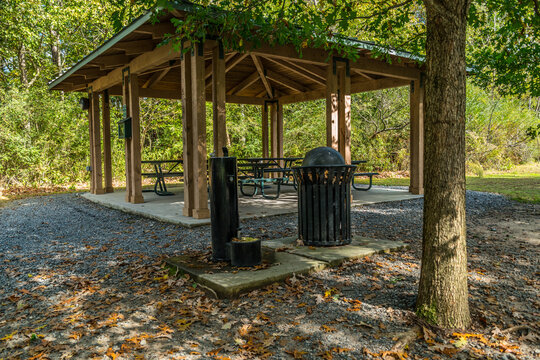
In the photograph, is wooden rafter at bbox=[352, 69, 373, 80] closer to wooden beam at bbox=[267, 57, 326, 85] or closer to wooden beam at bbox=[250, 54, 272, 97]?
wooden beam at bbox=[267, 57, 326, 85]

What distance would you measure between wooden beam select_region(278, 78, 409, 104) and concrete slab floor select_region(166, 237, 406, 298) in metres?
6.58

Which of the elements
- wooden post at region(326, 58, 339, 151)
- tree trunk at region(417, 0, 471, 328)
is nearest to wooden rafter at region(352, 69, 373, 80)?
wooden post at region(326, 58, 339, 151)

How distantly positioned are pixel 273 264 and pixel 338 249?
0.92 meters

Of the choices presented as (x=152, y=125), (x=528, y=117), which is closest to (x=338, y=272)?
(x=152, y=125)

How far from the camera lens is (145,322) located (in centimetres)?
279

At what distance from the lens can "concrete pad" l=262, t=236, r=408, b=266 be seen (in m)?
4.06

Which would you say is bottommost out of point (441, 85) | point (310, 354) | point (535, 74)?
point (310, 354)

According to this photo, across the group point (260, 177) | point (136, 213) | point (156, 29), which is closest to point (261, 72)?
point (260, 177)

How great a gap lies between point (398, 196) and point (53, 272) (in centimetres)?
734

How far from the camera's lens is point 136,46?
6984mm

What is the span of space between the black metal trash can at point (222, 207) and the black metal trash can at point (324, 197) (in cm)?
91

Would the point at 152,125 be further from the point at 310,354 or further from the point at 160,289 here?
the point at 310,354

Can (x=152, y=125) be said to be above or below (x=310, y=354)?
above

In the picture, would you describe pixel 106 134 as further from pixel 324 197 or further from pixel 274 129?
pixel 324 197
